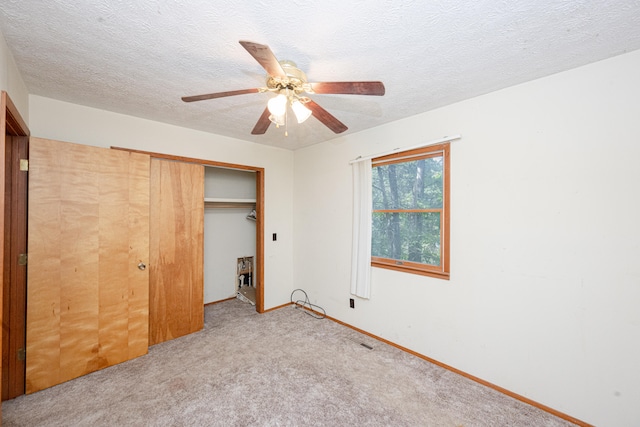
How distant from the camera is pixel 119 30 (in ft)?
4.65

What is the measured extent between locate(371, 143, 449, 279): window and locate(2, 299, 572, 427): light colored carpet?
0.96m

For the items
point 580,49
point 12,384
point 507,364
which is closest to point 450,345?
point 507,364

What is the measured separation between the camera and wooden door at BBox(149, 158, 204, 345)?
2.79 meters

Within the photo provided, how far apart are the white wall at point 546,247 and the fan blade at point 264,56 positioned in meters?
1.74

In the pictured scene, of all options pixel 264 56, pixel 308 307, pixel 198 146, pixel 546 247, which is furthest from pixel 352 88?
pixel 308 307

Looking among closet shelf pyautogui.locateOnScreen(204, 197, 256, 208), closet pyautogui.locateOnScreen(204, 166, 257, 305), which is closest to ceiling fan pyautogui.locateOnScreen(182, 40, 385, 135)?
closet shelf pyautogui.locateOnScreen(204, 197, 256, 208)

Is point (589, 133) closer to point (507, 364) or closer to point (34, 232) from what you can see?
point (507, 364)

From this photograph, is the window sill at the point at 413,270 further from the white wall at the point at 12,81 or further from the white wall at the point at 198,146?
the white wall at the point at 12,81

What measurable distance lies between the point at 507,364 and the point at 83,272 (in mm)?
3650

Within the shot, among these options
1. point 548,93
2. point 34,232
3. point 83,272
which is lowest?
point 83,272

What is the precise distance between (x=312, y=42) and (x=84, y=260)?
2.59 metres

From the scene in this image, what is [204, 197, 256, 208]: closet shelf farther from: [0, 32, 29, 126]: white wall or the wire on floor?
[0, 32, 29, 126]: white wall

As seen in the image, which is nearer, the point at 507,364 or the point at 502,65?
the point at 502,65

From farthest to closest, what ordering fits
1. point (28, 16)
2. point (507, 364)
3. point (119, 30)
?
point (507, 364) < point (119, 30) < point (28, 16)
